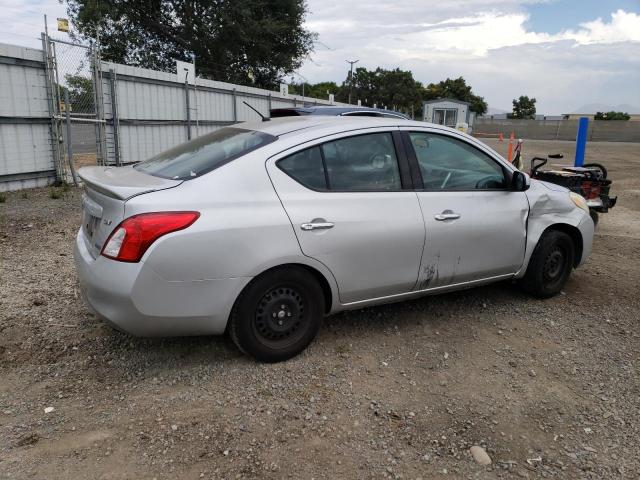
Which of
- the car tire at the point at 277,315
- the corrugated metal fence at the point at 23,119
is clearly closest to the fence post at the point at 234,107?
the corrugated metal fence at the point at 23,119

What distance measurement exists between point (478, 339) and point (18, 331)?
3361 millimetres

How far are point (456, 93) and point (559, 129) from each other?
3045 cm

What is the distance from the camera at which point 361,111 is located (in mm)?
6719

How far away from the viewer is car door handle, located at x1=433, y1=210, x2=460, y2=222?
369 centimetres

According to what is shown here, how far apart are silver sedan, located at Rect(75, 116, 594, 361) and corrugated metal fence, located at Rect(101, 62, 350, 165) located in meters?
7.23

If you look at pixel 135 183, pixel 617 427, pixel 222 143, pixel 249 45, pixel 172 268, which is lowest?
pixel 617 427

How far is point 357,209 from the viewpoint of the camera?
3.38 meters

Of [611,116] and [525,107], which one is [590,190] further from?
[525,107]

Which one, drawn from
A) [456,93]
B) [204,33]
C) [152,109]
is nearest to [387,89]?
[456,93]

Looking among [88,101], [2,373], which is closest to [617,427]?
[2,373]

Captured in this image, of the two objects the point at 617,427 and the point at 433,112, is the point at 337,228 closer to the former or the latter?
the point at 617,427

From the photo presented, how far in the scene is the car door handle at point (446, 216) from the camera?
3694 millimetres

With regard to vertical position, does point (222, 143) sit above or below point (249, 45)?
below

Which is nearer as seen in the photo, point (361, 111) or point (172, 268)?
point (172, 268)
